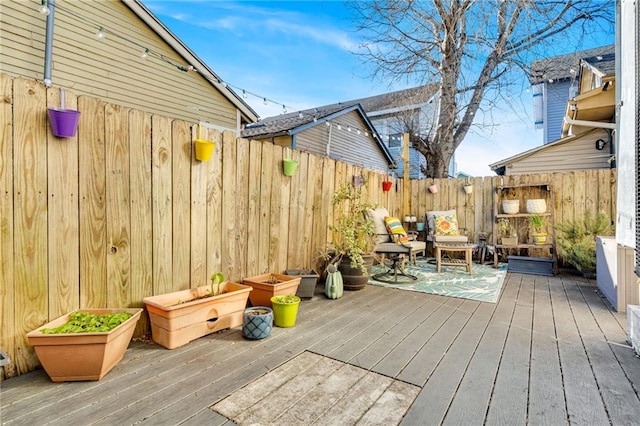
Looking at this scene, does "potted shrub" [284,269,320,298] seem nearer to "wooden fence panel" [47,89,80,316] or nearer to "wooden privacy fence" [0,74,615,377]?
"wooden privacy fence" [0,74,615,377]

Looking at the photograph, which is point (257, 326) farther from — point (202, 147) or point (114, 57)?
point (114, 57)

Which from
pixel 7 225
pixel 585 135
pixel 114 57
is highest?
pixel 114 57

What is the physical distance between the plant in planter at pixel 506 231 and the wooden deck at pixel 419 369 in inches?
96.6

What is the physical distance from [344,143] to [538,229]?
6100 millimetres

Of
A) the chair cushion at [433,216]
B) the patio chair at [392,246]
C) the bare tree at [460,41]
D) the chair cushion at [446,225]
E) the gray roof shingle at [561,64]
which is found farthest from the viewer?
the gray roof shingle at [561,64]

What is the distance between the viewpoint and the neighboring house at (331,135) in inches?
324

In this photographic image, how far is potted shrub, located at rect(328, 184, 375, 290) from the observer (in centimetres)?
355

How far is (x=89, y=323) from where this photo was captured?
178cm

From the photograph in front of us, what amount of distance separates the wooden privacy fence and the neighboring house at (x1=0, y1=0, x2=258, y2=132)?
7.36 feet

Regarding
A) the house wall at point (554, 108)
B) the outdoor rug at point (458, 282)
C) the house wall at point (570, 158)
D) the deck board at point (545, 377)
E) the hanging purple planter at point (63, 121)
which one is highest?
the house wall at point (554, 108)

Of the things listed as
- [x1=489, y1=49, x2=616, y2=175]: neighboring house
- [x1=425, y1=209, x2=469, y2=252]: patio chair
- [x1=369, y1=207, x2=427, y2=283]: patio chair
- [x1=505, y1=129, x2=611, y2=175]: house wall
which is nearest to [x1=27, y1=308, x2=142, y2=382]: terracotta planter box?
[x1=369, y1=207, x2=427, y2=283]: patio chair

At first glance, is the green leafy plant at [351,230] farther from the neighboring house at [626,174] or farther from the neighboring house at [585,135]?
the neighboring house at [585,135]

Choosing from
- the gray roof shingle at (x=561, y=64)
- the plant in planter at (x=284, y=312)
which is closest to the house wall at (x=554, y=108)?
the gray roof shingle at (x=561, y=64)

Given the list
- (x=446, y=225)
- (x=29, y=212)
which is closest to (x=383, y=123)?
(x=446, y=225)
